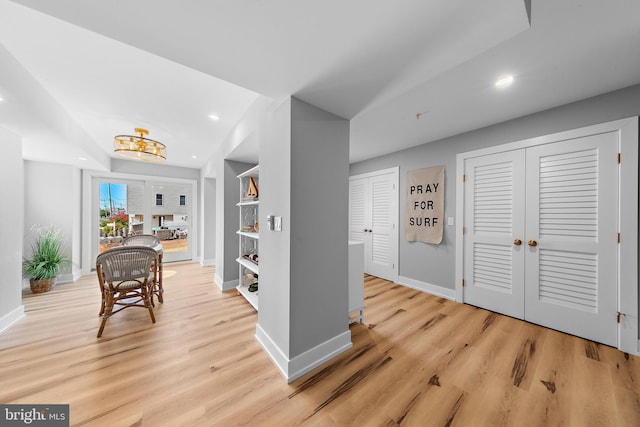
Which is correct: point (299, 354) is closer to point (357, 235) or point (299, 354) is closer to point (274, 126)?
point (274, 126)

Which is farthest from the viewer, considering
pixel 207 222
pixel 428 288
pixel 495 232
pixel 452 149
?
pixel 207 222

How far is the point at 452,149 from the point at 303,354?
316cm

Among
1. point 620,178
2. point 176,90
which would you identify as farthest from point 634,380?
point 176,90

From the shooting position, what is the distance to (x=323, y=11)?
990 mm

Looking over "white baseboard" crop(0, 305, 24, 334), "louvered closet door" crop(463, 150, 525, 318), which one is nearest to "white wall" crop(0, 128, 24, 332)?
"white baseboard" crop(0, 305, 24, 334)

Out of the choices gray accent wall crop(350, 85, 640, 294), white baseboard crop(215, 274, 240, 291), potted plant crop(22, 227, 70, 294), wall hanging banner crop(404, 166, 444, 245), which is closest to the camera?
gray accent wall crop(350, 85, 640, 294)

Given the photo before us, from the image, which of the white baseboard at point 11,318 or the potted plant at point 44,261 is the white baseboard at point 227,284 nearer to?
the white baseboard at point 11,318

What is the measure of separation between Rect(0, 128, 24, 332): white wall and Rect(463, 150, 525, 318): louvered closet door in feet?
17.6

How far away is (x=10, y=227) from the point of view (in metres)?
2.41

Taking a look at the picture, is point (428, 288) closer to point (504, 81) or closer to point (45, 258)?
point (504, 81)

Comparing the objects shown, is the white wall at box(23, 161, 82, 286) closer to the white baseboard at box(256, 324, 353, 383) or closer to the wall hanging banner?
the white baseboard at box(256, 324, 353, 383)

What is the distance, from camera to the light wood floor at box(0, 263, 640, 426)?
133cm

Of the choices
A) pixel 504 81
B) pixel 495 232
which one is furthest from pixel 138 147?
pixel 495 232

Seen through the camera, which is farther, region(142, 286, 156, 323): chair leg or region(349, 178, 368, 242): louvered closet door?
region(349, 178, 368, 242): louvered closet door
